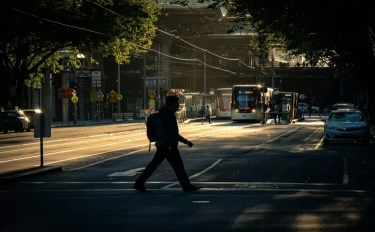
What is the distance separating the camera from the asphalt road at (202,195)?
42.3 ft

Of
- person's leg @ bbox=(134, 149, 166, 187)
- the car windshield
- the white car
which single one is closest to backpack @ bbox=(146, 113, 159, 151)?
person's leg @ bbox=(134, 149, 166, 187)

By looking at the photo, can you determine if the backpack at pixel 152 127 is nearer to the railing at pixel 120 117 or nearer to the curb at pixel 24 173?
the curb at pixel 24 173

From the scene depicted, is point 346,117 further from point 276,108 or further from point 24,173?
point 276,108

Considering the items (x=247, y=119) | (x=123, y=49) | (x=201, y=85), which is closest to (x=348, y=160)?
(x=123, y=49)

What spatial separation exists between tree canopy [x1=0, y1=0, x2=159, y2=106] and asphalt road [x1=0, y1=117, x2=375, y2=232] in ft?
76.1

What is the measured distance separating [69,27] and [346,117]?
2168 cm

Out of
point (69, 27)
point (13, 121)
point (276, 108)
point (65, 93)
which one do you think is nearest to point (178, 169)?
point (69, 27)

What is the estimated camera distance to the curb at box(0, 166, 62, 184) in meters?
19.8

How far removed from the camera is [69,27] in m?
55.7

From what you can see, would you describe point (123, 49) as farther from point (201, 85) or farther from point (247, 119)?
point (201, 85)

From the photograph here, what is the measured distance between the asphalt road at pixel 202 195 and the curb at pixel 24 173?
235mm

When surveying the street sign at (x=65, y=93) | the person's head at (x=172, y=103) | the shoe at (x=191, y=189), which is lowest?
the shoe at (x=191, y=189)

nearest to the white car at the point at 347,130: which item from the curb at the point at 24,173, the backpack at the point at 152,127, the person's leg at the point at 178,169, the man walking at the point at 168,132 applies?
the curb at the point at 24,173

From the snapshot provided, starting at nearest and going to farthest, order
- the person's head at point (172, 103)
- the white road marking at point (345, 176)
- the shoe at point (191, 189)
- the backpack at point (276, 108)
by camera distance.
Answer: the person's head at point (172, 103), the shoe at point (191, 189), the white road marking at point (345, 176), the backpack at point (276, 108)
